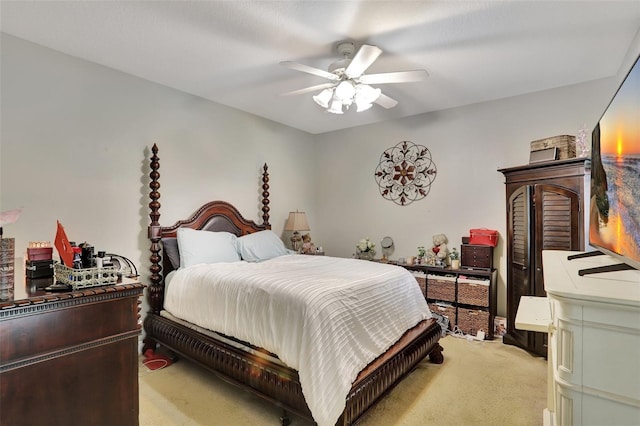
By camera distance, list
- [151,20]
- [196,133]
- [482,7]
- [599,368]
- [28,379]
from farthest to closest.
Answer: [196,133] → [151,20] → [482,7] → [28,379] → [599,368]

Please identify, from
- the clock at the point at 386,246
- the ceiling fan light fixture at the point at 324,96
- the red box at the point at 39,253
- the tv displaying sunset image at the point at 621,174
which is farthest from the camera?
the clock at the point at 386,246

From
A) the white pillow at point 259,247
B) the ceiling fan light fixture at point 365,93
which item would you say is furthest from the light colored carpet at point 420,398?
the ceiling fan light fixture at point 365,93

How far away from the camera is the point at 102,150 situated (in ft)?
9.62

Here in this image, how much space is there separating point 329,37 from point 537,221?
2.55 meters

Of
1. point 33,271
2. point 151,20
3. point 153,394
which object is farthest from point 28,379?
point 151,20

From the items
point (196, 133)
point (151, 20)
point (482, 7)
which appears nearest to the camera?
point (482, 7)

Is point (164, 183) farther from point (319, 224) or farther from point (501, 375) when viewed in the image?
point (501, 375)

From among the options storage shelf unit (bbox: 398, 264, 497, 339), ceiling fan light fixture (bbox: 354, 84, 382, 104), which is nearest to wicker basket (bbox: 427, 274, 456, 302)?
storage shelf unit (bbox: 398, 264, 497, 339)

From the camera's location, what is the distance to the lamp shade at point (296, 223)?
4.58 metres

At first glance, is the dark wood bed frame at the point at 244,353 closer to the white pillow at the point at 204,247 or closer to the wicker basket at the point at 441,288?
the white pillow at the point at 204,247

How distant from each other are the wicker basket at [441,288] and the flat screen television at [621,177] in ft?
7.07

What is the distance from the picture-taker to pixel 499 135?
3.76 m

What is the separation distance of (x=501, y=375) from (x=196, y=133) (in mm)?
3869

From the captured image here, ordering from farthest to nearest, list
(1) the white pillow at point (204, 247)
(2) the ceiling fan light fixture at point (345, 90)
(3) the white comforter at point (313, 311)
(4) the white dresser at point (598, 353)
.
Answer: (1) the white pillow at point (204, 247) → (2) the ceiling fan light fixture at point (345, 90) → (3) the white comforter at point (313, 311) → (4) the white dresser at point (598, 353)
